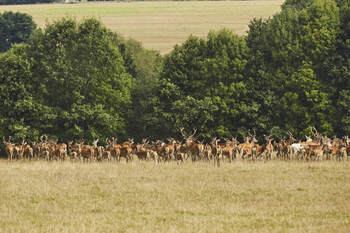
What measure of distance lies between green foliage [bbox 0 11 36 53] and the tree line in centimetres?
4340

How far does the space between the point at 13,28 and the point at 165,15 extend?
28847 mm

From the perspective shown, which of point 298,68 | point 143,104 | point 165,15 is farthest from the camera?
point 165,15

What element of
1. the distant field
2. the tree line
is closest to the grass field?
the tree line

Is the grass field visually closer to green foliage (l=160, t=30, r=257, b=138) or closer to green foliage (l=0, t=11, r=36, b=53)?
green foliage (l=160, t=30, r=257, b=138)

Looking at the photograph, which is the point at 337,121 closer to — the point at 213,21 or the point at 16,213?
the point at 16,213

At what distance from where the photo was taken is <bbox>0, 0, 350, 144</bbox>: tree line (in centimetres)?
4878

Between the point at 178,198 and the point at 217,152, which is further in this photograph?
the point at 217,152

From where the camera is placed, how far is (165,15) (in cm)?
11412

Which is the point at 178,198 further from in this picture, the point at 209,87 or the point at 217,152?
the point at 209,87

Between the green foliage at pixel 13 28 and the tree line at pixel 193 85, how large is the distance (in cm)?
4340

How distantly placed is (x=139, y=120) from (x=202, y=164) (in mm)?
16729

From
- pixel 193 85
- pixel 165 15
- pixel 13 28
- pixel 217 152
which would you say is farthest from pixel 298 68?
pixel 165 15

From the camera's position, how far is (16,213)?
2314 cm

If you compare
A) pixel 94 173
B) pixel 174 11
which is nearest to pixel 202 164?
pixel 94 173
